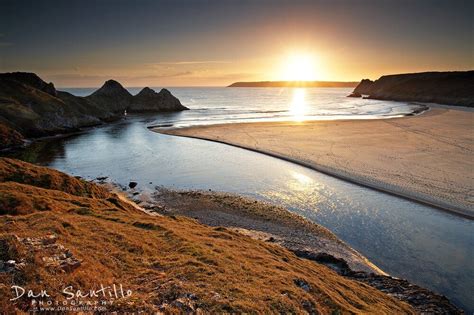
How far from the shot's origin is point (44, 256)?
8.91 m

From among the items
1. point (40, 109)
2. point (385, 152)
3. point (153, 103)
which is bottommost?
point (385, 152)

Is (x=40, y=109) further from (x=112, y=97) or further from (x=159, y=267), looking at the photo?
(x=159, y=267)

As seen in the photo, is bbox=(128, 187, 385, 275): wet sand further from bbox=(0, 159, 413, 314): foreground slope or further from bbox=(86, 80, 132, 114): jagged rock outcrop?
bbox=(86, 80, 132, 114): jagged rock outcrop

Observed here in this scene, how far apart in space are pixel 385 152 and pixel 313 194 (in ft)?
61.6

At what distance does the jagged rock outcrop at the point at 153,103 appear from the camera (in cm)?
11197

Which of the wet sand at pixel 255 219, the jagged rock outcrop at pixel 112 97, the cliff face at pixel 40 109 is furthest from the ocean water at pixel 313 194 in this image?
the jagged rock outcrop at pixel 112 97

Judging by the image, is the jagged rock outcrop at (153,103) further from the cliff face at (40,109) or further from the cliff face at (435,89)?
the cliff face at (435,89)

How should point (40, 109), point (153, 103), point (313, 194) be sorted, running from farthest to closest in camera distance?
point (153, 103) < point (40, 109) < point (313, 194)

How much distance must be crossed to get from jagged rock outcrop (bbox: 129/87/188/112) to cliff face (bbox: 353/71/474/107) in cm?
11420

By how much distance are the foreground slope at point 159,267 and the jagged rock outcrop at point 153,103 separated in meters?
101

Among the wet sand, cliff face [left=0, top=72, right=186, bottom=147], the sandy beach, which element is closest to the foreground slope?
the wet sand

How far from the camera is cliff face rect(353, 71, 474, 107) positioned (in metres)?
129

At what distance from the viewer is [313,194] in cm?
2681

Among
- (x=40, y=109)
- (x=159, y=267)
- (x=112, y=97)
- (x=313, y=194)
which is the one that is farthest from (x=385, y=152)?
(x=112, y=97)
